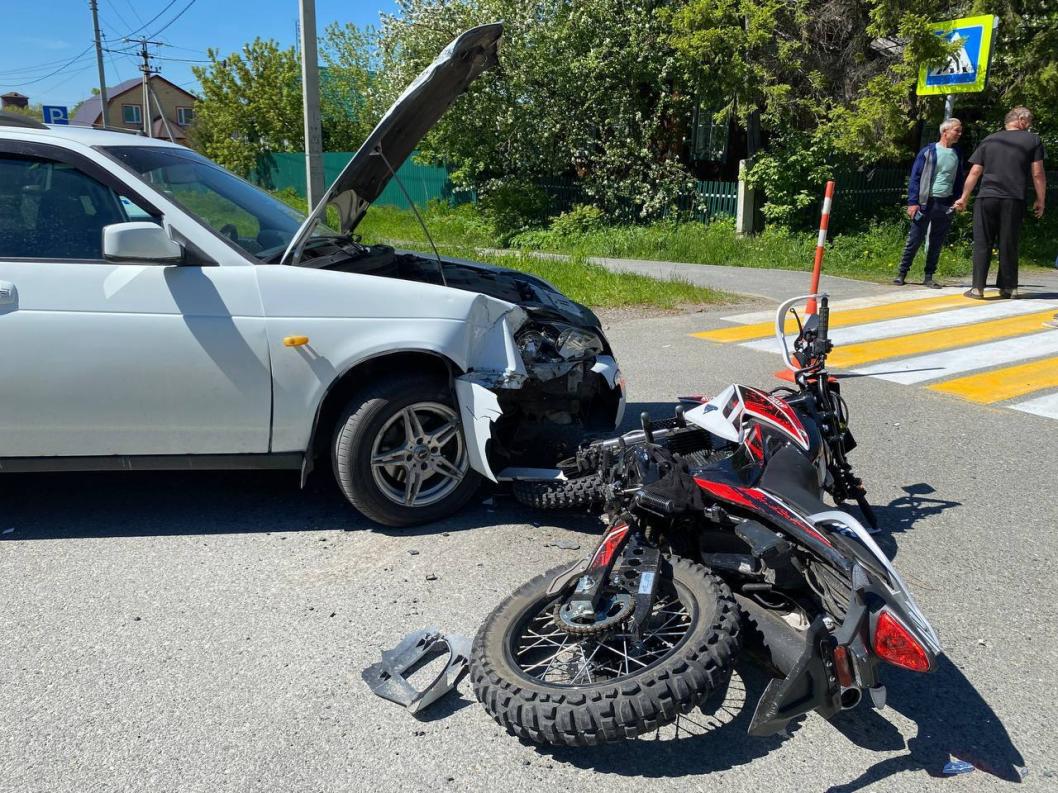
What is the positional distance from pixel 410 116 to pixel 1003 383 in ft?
18.1

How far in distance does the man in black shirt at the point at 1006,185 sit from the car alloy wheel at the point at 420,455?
889 cm

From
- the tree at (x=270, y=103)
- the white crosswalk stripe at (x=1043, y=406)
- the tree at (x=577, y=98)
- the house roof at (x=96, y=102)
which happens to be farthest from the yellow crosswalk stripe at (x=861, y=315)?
the house roof at (x=96, y=102)

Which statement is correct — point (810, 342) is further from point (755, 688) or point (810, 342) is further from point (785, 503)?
point (755, 688)

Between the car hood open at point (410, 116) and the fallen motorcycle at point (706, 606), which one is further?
the car hood open at point (410, 116)

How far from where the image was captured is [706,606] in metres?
2.85

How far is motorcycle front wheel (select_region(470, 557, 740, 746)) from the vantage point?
2582 millimetres

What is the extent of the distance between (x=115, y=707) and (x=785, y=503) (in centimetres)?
249

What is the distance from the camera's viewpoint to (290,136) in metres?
37.0

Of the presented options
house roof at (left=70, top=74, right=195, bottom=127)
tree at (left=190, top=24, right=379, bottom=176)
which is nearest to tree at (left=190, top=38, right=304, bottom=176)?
tree at (left=190, top=24, right=379, bottom=176)

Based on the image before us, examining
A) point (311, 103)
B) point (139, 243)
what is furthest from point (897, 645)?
point (311, 103)

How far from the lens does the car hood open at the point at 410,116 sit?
4.43 metres

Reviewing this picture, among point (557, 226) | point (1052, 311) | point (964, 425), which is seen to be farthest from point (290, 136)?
point (964, 425)

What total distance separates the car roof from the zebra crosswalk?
19.4 feet

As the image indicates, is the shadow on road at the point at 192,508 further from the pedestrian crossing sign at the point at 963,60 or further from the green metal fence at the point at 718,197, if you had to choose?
the green metal fence at the point at 718,197
